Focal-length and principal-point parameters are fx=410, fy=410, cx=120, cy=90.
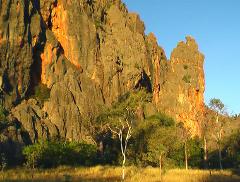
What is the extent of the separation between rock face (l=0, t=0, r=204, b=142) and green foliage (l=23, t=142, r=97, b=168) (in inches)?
463

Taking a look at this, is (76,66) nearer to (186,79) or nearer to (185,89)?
(185,89)

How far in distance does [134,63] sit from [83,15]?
18.6 m

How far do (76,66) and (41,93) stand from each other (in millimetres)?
14933

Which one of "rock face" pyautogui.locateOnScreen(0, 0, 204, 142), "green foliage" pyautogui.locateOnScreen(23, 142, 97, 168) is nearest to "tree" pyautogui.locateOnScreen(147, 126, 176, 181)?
"green foliage" pyautogui.locateOnScreen(23, 142, 97, 168)

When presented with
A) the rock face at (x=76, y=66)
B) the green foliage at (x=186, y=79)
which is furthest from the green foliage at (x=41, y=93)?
the green foliage at (x=186, y=79)

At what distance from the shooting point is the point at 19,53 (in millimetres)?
87438

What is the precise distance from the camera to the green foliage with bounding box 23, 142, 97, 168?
2387 inches

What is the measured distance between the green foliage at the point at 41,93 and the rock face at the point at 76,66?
106 centimetres

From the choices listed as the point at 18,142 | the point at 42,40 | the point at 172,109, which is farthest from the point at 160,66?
the point at 18,142

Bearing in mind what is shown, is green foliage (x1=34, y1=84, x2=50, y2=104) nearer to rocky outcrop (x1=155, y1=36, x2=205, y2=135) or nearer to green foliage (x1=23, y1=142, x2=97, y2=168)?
green foliage (x1=23, y1=142, x2=97, y2=168)

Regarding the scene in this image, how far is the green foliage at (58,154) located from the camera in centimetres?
6064

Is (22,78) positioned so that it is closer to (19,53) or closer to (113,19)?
(19,53)

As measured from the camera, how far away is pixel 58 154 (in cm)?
6388

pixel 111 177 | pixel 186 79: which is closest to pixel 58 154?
pixel 111 177
